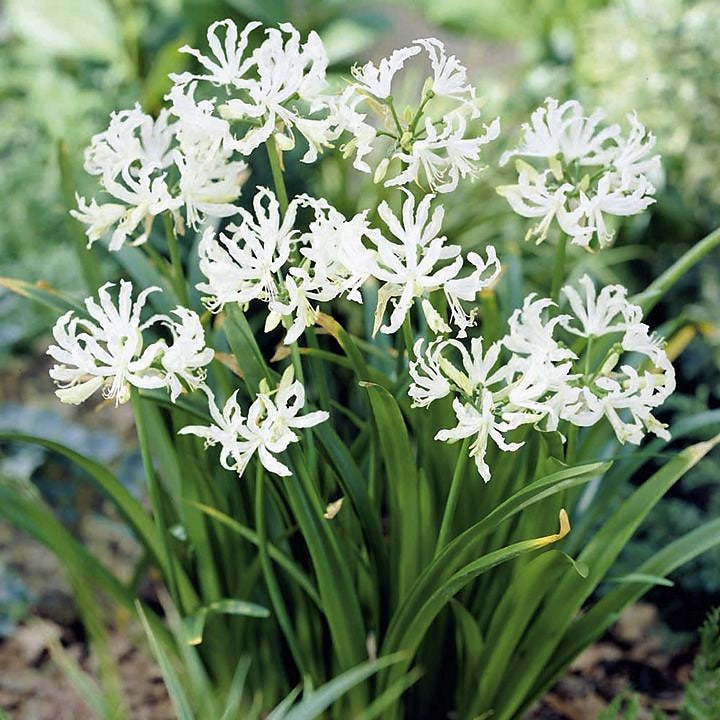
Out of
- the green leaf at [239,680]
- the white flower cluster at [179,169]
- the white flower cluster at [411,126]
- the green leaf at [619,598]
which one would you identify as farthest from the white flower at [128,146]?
the green leaf at [619,598]

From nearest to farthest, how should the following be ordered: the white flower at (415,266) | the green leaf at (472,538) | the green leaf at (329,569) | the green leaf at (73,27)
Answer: the white flower at (415,266), the green leaf at (472,538), the green leaf at (329,569), the green leaf at (73,27)

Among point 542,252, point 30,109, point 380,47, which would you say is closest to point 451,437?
point 542,252

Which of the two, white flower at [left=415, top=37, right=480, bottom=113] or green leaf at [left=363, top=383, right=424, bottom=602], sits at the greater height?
white flower at [left=415, top=37, right=480, bottom=113]

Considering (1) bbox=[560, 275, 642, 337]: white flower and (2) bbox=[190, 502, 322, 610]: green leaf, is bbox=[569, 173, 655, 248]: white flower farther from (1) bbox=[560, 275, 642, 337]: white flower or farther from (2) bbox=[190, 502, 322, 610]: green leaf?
(2) bbox=[190, 502, 322, 610]: green leaf

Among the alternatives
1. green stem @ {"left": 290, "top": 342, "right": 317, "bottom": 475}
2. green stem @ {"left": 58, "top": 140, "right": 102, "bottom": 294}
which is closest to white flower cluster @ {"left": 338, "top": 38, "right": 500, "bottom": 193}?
green stem @ {"left": 290, "top": 342, "right": 317, "bottom": 475}

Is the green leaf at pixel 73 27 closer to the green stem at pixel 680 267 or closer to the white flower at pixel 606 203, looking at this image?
the green stem at pixel 680 267

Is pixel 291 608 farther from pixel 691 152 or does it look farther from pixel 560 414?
pixel 691 152

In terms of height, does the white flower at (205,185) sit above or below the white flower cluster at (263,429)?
above
